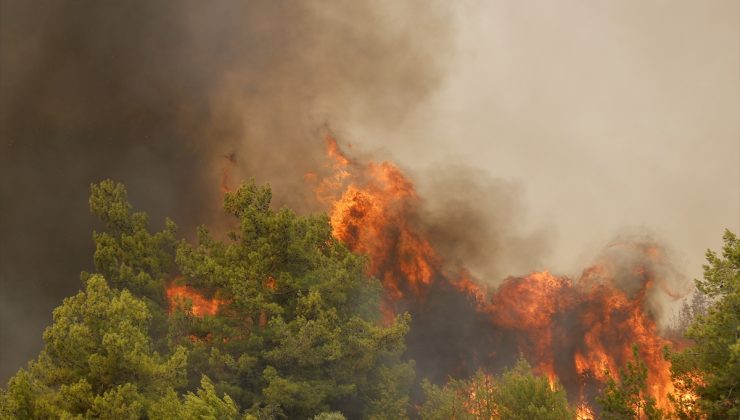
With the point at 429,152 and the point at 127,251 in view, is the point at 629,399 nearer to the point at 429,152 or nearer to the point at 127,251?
the point at 127,251

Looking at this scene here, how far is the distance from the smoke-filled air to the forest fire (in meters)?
0.15

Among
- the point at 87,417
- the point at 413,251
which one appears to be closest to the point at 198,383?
the point at 87,417

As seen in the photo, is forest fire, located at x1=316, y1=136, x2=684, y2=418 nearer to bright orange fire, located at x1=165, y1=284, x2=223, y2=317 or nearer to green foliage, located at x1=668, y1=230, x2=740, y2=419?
bright orange fire, located at x1=165, y1=284, x2=223, y2=317

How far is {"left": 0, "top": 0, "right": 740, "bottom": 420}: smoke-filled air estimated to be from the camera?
42.6 m

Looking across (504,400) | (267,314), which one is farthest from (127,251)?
(504,400)

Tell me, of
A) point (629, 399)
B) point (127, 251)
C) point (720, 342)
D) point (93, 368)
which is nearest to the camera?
point (720, 342)

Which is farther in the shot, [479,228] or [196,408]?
[479,228]

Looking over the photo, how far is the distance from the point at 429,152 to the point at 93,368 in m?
31.2

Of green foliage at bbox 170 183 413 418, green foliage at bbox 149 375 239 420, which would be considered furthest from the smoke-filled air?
green foliage at bbox 149 375 239 420

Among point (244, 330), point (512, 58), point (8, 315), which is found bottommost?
point (244, 330)

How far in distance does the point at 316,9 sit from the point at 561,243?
86.2 feet

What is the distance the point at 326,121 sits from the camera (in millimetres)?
46438

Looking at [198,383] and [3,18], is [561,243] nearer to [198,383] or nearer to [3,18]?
[198,383]

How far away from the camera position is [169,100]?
49.4 m
